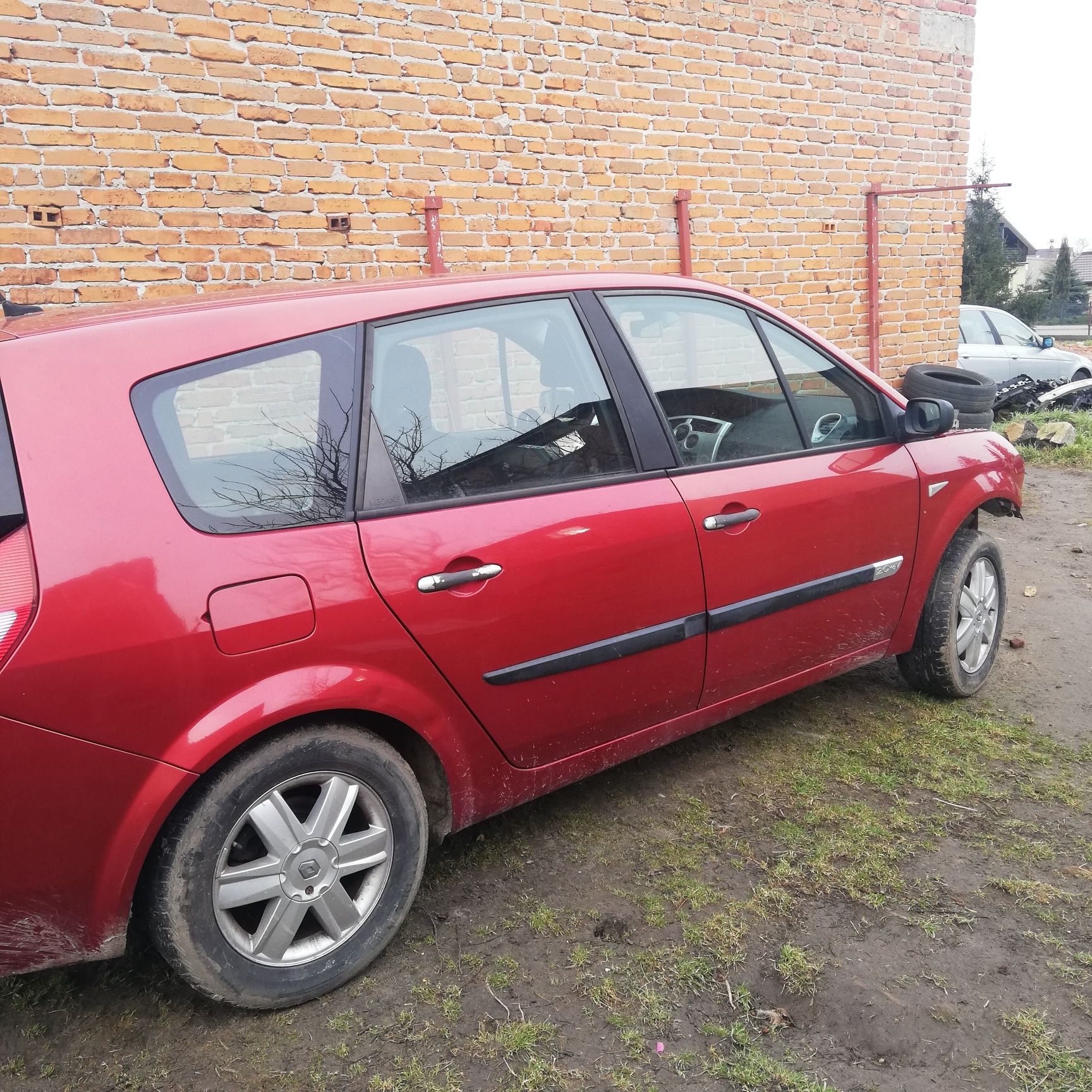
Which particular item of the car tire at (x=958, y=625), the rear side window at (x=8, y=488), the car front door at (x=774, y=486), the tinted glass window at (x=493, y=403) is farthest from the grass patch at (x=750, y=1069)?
the car tire at (x=958, y=625)

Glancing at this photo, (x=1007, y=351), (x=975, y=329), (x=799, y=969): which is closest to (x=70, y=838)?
(x=799, y=969)

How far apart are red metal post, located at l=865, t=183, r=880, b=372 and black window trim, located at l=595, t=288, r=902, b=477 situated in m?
5.02

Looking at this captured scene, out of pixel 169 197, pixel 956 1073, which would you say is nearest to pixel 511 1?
pixel 169 197

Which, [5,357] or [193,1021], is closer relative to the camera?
[5,357]

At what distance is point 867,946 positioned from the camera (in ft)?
7.76

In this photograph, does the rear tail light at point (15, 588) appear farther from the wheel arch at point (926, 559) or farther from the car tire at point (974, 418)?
the car tire at point (974, 418)

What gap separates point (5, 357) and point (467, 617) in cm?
111

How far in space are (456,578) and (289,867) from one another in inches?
29.0

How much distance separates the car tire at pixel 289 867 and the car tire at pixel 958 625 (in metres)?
2.27

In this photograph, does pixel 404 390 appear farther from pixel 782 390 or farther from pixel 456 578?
pixel 782 390

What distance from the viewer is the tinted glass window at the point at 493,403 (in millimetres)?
2316

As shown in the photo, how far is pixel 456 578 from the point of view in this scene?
2262 mm

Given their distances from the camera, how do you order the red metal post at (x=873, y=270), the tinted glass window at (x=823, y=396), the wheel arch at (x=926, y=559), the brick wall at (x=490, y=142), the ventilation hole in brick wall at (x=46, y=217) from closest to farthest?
1. the tinted glass window at (x=823, y=396)
2. the wheel arch at (x=926, y=559)
3. the ventilation hole in brick wall at (x=46, y=217)
4. the brick wall at (x=490, y=142)
5. the red metal post at (x=873, y=270)

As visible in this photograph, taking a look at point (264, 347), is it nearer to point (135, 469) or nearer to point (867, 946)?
point (135, 469)
